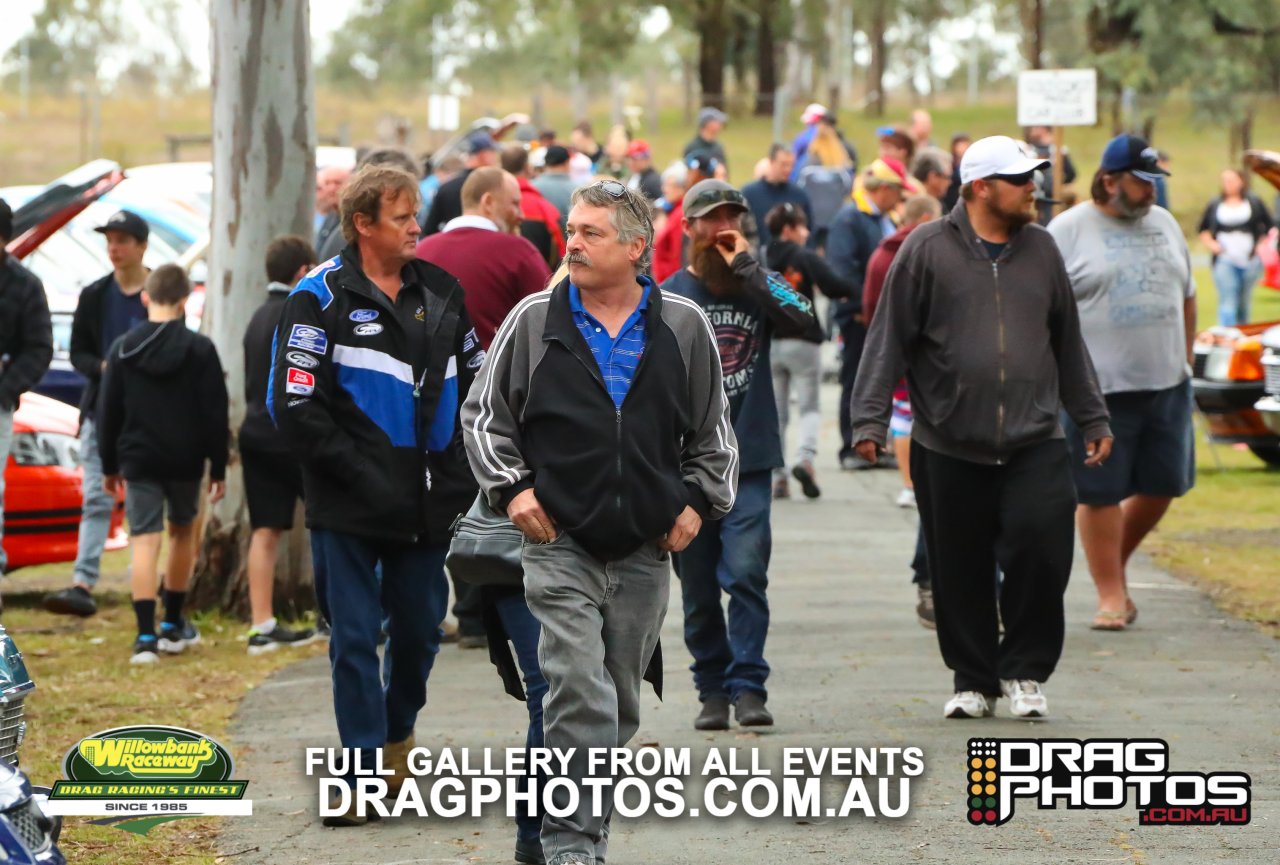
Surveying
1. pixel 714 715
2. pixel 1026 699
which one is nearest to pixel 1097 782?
pixel 1026 699

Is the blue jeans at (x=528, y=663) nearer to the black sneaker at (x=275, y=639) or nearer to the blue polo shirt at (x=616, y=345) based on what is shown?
the blue polo shirt at (x=616, y=345)

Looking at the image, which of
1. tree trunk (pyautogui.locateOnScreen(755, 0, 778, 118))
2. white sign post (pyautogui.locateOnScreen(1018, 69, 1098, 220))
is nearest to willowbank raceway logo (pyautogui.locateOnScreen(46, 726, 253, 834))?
white sign post (pyautogui.locateOnScreen(1018, 69, 1098, 220))

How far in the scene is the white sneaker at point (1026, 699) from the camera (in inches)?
301

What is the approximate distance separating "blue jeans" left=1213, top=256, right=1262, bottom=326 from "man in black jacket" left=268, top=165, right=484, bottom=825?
18866 millimetres

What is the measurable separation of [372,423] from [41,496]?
5.66 m

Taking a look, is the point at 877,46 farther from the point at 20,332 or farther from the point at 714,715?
the point at 714,715

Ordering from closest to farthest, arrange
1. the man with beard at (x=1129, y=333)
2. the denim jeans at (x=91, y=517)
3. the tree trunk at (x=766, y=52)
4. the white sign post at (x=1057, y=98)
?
the man with beard at (x=1129, y=333) → the denim jeans at (x=91, y=517) → the white sign post at (x=1057, y=98) → the tree trunk at (x=766, y=52)

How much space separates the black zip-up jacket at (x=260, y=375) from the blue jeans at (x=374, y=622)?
268cm

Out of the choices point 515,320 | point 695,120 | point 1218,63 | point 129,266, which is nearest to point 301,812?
point 515,320

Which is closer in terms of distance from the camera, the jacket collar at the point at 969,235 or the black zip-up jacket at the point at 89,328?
the jacket collar at the point at 969,235

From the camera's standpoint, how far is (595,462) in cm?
552

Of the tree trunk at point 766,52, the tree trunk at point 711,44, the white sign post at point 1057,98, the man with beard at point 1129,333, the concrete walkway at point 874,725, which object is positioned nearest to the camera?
the concrete walkway at point 874,725

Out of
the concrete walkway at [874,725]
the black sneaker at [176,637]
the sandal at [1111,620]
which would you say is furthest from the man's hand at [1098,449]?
the black sneaker at [176,637]

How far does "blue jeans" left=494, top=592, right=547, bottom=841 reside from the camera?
595cm
